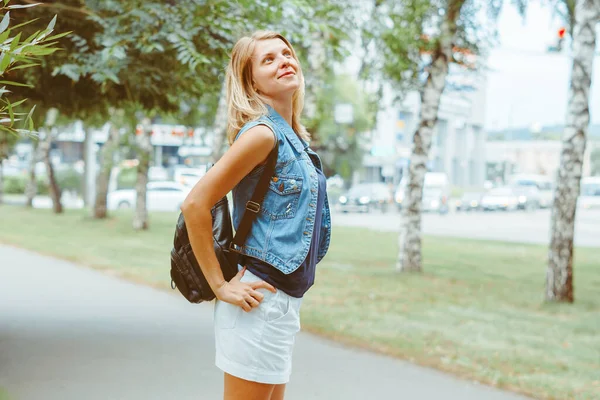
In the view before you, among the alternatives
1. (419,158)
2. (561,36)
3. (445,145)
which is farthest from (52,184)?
(445,145)

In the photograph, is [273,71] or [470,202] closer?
[273,71]

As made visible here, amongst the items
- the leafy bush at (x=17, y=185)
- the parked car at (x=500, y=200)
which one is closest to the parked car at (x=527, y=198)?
the parked car at (x=500, y=200)

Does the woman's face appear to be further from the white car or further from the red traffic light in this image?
the white car

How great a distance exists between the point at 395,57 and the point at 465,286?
4036 mm

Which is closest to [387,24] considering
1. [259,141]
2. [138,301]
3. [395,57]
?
[395,57]

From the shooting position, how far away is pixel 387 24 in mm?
13055

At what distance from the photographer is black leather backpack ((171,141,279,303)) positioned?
→ 8.50ft

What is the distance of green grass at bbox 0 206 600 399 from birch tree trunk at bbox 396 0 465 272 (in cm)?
51

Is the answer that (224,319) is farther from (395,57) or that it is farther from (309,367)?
(395,57)

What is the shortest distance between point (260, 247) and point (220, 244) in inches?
6.0

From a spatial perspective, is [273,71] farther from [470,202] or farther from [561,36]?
[470,202]

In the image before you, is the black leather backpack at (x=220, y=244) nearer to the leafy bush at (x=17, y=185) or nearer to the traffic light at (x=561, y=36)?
the traffic light at (x=561, y=36)

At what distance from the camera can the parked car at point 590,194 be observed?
58.2 meters

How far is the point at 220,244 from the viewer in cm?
266
